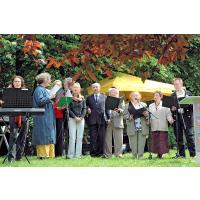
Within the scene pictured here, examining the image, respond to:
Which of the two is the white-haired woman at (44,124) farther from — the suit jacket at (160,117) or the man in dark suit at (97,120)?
the suit jacket at (160,117)

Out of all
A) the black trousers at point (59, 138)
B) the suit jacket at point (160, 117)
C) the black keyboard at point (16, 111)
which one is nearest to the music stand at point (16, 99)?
the black keyboard at point (16, 111)

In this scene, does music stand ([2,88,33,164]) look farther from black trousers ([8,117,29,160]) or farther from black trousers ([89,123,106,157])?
black trousers ([89,123,106,157])

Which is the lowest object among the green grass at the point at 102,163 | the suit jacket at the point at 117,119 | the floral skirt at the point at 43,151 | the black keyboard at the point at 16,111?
the green grass at the point at 102,163

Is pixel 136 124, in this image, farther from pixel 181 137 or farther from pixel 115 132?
pixel 181 137

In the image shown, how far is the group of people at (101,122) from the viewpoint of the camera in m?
8.59

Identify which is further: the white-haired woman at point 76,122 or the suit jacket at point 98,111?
the suit jacket at point 98,111

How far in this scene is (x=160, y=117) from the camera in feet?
29.0

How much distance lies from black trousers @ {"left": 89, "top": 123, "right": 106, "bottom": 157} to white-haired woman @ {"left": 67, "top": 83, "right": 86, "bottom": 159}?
30cm

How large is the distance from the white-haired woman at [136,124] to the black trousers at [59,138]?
1.06m

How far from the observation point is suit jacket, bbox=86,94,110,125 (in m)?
9.12

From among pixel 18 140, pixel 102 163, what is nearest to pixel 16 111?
pixel 18 140

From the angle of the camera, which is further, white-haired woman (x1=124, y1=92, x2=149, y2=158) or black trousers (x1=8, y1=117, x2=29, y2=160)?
white-haired woman (x1=124, y1=92, x2=149, y2=158)

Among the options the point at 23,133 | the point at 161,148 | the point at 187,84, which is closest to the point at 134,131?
the point at 161,148

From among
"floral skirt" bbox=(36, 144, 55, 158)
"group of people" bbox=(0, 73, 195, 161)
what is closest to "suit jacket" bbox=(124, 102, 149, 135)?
"group of people" bbox=(0, 73, 195, 161)
